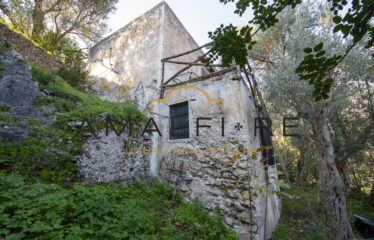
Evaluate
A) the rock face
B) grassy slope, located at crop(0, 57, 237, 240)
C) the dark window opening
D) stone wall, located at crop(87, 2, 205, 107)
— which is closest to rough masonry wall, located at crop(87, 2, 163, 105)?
stone wall, located at crop(87, 2, 205, 107)

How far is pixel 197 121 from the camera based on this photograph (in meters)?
5.72

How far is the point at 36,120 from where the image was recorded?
14.4 ft

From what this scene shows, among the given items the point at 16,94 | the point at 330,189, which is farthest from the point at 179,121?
the point at 330,189

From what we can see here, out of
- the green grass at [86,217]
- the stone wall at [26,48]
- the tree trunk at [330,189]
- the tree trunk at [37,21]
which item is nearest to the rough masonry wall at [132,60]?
the stone wall at [26,48]

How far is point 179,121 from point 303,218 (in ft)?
24.2

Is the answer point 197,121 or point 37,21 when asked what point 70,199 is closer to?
point 197,121

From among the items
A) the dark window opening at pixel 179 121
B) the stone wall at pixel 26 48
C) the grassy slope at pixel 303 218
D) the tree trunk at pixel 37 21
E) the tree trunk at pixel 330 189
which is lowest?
the grassy slope at pixel 303 218

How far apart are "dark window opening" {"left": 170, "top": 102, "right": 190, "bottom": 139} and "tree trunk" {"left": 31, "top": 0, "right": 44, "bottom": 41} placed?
973cm

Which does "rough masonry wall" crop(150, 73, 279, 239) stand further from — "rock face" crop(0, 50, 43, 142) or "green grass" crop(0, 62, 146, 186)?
"rock face" crop(0, 50, 43, 142)

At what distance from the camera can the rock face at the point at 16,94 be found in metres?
3.85

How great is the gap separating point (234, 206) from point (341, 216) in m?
3.48

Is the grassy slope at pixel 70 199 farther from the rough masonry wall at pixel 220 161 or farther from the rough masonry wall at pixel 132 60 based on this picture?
the rough masonry wall at pixel 132 60

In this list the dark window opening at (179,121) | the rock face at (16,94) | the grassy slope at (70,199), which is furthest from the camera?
the dark window opening at (179,121)

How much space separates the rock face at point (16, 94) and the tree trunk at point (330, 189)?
8.76m
